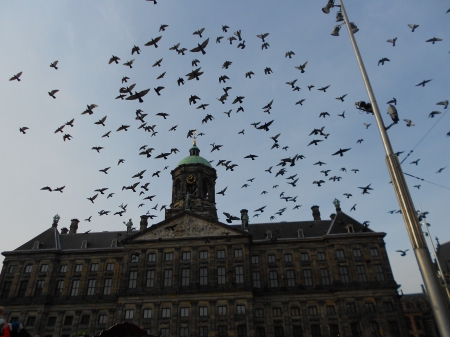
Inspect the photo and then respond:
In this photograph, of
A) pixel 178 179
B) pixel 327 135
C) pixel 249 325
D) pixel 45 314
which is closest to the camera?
pixel 327 135

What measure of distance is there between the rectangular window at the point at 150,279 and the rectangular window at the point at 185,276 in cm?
360

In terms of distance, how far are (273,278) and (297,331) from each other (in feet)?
21.6

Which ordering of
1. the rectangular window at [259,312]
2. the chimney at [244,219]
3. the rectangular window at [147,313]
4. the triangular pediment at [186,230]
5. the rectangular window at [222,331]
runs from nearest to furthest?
the rectangular window at [222,331], the rectangular window at [147,313], the rectangular window at [259,312], the triangular pediment at [186,230], the chimney at [244,219]

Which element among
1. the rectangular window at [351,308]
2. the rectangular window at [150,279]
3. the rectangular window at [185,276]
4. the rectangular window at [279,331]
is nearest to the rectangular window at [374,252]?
the rectangular window at [351,308]

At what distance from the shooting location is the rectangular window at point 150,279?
140 feet

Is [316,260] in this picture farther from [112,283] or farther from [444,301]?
[444,301]

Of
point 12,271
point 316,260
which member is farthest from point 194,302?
point 12,271

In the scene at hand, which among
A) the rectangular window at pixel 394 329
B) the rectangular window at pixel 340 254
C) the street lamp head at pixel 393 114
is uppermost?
the rectangular window at pixel 340 254

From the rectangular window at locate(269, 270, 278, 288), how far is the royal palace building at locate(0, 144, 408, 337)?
0.12 meters

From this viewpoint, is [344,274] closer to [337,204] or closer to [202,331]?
[337,204]

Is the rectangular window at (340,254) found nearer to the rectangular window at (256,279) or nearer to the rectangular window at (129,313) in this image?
the rectangular window at (256,279)

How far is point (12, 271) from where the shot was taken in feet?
154

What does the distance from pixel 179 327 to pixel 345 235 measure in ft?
76.0

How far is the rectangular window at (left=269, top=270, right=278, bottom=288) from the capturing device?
43688 millimetres
